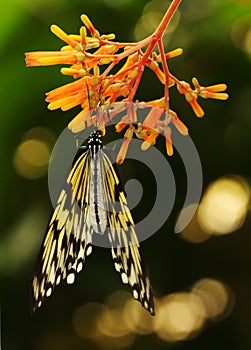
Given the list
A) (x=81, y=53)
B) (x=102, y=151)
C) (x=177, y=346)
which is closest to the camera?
(x=81, y=53)

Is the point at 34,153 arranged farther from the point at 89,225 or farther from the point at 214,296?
the point at 214,296

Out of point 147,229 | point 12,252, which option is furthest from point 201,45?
point 12,252

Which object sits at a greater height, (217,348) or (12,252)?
(12,252)

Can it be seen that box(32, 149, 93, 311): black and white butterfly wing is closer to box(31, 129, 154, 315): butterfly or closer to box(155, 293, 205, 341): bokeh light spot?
box(31, 129, 154, 315): butterfly

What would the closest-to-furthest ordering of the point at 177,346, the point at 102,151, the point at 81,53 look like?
1. the point at 81,53
2. the point at 102,151
3. the point at 177,346

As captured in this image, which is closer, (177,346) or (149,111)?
(149,111)

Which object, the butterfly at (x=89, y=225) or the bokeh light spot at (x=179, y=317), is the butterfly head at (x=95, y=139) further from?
the bokeh light spot at (x=179, y=317)

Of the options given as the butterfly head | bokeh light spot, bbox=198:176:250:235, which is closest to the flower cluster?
the butterfly head

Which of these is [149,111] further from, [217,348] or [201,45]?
[217,348]
